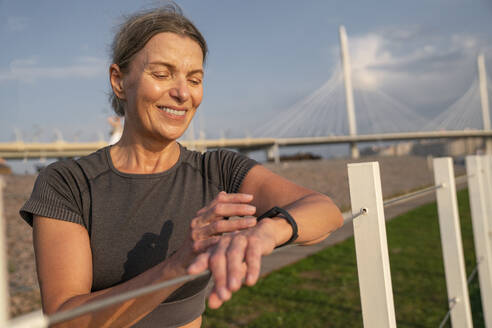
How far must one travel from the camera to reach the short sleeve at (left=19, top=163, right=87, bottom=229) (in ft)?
3.28

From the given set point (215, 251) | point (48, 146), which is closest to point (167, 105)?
point (215, 251)

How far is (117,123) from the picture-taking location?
497cm

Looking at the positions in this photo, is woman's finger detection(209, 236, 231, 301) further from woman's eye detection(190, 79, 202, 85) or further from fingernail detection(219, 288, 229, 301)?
woman's eye detection(190, 79, 202, 85)

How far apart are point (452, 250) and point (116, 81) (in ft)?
5.77

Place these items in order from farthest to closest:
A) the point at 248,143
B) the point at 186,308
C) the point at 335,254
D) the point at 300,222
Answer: the point at 248,143
the point at 335,254
the point at 186,308
the point at 300,222

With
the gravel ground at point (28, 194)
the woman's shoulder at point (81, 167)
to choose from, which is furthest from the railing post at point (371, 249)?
the gravel ground at point (28, 194)

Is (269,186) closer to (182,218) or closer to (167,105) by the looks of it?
(182,218)

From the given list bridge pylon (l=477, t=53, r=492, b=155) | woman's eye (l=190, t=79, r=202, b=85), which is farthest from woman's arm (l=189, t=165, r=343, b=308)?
bridge pylon (l=477, t=53, r=492, b=155)

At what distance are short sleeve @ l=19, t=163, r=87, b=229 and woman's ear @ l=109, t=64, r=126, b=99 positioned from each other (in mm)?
302

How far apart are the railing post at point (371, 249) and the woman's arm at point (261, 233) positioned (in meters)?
0.10

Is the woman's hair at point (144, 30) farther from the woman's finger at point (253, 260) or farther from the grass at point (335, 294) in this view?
the grass at point (335, 294)

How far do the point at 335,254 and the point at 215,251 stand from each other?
4421mm

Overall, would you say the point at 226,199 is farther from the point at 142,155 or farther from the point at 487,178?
the point at 487,178

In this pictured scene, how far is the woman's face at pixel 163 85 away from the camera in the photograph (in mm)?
1169
